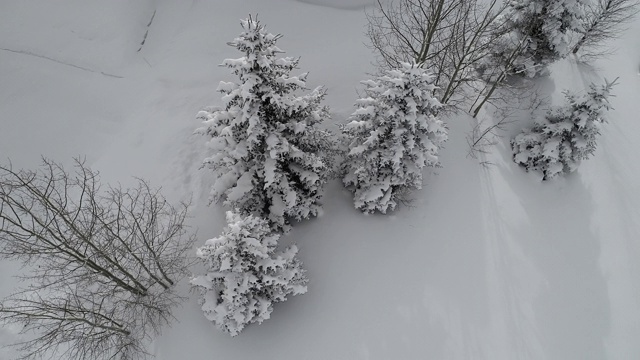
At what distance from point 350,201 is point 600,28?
1544 centimetres

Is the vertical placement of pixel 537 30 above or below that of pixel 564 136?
above

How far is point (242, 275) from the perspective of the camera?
35.1 feet

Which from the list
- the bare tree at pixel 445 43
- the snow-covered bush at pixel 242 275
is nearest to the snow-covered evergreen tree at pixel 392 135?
the bare tree at pixel 445 43

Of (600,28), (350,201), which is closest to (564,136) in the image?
(600,28)

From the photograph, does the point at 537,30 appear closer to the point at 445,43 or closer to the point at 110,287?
the point at 445,43

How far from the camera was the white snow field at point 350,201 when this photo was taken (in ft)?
41.9

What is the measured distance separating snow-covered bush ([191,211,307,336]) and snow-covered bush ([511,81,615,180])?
11.1 metres

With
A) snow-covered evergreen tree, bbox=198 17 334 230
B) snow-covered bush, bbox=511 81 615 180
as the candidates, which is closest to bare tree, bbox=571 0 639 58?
snow-covered bush, bbox=511 81 615 180

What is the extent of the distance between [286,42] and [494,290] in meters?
14.5

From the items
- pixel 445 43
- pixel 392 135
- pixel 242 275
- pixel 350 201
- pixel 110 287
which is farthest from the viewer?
pixel 445 43

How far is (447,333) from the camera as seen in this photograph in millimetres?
12680

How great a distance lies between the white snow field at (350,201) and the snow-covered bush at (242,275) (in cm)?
186

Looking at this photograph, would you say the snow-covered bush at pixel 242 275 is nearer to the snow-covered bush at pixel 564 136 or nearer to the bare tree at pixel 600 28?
the snow-covered bush at pixel 564 136

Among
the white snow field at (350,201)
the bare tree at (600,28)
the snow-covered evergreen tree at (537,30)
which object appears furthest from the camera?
the bare tree at (600,28)
